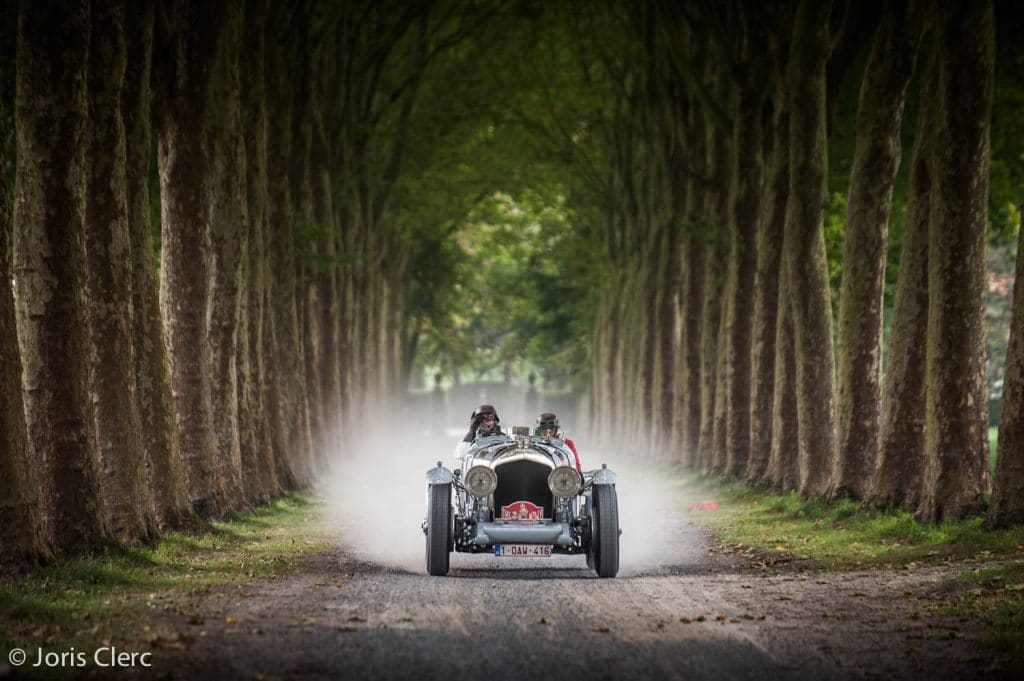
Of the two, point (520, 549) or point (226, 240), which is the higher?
point (226, 240)

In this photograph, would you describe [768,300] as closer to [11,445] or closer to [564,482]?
[564,482]

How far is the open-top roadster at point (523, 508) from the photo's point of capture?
13.5 metres

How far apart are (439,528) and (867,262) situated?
31.0 feet

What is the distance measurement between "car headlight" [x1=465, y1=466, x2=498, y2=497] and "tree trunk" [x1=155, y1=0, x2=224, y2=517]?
592 cm

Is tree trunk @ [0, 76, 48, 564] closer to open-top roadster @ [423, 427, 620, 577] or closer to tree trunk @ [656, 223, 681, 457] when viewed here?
open-top roadster @ [423, 427, 620, 577]

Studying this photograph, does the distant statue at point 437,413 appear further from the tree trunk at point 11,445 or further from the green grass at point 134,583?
the tree trunk at point 11,445

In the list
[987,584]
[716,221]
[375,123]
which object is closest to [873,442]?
[987,584]

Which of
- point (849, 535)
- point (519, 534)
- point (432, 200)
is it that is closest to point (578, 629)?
point (519, 534)

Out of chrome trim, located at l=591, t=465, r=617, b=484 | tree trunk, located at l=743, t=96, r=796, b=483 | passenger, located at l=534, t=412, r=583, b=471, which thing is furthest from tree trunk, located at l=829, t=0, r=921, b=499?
chrome trim, located at l=591, t=465, r=617, b=484

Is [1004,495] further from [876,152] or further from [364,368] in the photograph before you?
[364,368]

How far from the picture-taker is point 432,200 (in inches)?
1788

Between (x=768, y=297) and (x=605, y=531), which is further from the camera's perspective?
(x=768, y=297)

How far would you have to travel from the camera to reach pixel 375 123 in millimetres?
33844

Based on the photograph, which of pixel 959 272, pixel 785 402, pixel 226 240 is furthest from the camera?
pixel 785 402
